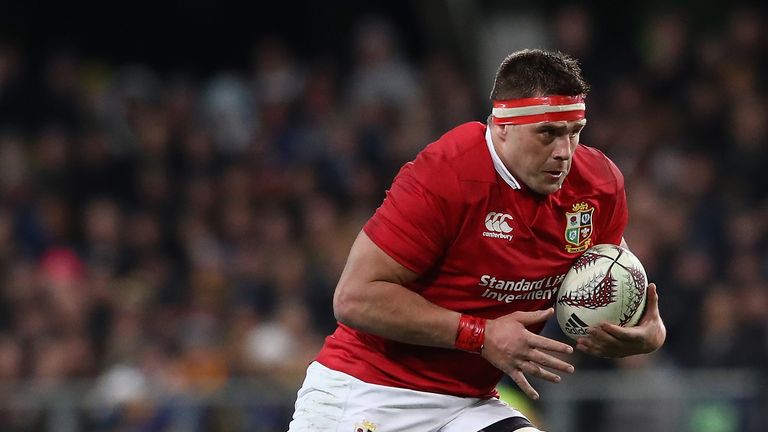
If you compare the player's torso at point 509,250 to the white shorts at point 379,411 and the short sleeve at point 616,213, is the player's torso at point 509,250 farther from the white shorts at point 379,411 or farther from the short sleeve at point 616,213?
the white shorts at point 379,411

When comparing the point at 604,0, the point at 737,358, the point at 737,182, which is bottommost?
→ the point at 737,358

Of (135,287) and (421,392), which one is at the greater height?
(421,392)

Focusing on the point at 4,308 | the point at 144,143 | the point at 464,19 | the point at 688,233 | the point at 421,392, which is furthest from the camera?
the point at 464,19

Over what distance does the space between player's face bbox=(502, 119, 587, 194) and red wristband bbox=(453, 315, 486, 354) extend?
0.55 meters

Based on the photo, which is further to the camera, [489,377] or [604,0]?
[604,0]

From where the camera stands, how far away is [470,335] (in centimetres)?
473

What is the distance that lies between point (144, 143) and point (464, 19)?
130 inches

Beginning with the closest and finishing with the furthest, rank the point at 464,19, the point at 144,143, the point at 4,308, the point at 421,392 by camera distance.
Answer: the point at 421,392, the point at 4,308, the point at 144,143, the point at 464,19

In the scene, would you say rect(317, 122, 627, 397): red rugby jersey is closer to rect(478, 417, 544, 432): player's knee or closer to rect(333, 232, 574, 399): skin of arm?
rect(333, 232, 574, 399): skin of arm

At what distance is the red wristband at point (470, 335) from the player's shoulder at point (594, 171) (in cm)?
72

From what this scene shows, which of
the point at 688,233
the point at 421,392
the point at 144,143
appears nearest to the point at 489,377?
the point at 421,392

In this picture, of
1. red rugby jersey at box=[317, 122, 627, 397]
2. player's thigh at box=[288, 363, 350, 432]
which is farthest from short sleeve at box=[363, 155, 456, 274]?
player's thigh at box=[288, 363, 350, 432]

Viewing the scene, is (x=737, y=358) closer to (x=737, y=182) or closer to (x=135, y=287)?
(x=737, y=182)

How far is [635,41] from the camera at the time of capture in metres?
12.8
